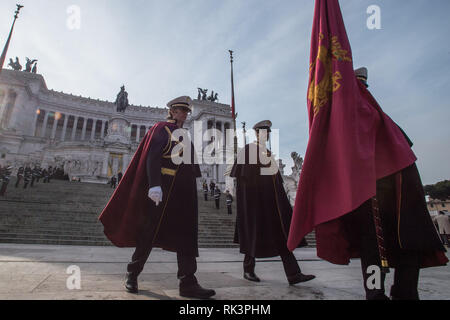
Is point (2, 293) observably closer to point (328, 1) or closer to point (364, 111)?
point (364, 111)

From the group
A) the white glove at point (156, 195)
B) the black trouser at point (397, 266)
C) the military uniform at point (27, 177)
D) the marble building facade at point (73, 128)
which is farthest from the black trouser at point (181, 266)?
the marble building facade at point (73, 128)

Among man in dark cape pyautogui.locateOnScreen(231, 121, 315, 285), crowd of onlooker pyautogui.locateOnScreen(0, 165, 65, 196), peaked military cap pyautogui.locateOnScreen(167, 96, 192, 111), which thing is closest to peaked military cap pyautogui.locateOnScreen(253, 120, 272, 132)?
man in dark cape pyautogui.locateOnScreen(231, 121, 315, 285)

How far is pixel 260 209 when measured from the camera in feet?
12.3

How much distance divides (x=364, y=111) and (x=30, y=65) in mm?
69017

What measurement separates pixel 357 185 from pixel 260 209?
1.99 m

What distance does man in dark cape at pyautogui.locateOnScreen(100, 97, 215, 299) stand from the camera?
A: 8.70ft

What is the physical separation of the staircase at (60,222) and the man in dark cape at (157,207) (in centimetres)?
563

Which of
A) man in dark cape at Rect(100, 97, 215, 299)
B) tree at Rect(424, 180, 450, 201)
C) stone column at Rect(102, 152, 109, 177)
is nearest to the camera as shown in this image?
man in dark cape at Rect(100, 97, 215, 299)

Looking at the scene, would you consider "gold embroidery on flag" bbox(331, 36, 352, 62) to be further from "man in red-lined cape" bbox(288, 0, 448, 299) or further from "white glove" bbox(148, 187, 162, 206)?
"white glove" bbox(148, 187, 162, 206)

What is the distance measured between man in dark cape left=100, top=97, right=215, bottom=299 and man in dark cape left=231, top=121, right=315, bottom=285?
3.43ft

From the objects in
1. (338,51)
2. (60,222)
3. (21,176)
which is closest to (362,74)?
(338,51)

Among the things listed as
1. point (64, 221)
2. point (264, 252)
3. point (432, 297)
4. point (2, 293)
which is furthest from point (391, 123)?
point (64, 221)

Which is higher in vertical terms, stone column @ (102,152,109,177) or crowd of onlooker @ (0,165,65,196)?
stone column @ (102,152,109,177)

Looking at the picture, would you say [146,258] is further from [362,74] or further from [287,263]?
[362,74]
